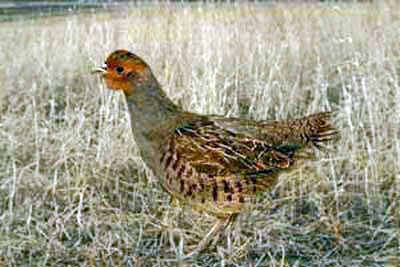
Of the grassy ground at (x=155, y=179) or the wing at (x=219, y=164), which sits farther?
the grassy ground at (x=155, y=179)

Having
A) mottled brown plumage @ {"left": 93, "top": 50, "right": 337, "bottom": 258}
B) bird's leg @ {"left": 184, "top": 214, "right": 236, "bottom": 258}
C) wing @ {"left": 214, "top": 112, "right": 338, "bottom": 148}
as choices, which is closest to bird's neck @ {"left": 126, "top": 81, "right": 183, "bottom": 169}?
mottled brown plumage @ {"left": 93, "top": 50, "right": 337, "bottom": 258}

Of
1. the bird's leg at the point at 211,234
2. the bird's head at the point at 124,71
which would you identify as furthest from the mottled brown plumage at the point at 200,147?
the bird's leg at the point at 211,234

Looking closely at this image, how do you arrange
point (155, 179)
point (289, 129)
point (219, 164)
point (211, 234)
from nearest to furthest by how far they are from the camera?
point (219, 164)
point (289, 129)
point (211, 234)
point (155, 179)

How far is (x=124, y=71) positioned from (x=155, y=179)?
1.25 m

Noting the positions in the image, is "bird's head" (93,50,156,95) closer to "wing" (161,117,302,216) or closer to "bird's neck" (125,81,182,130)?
"bird's neck" (125,81,182,130)

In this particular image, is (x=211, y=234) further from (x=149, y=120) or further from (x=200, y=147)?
(x=149, y=120)

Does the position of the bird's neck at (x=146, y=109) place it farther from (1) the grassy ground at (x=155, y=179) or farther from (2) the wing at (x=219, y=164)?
(1) the grassy ground at (x=155, y=179)

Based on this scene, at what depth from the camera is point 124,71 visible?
121 inches

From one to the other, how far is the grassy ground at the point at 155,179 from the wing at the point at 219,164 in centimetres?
45

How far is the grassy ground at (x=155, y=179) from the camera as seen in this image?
3.53 meters

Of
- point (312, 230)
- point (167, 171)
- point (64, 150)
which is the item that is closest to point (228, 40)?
point (64, 150)

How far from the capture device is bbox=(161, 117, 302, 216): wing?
2.99 meters

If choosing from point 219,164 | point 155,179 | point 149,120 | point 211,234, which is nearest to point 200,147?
point 219,164

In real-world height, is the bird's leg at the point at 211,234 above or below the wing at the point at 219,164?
below
